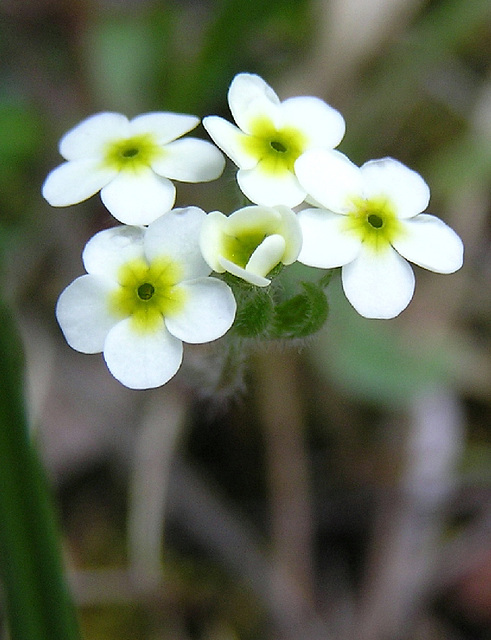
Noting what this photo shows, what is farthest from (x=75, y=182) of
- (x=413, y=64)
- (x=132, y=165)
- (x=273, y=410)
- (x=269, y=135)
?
(x=413, y=64)

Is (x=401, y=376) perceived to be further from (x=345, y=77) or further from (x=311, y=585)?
(x=345, y=77)

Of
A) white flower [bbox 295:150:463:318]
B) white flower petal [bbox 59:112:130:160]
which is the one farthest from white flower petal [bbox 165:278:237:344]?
white flower petal [bbox 59:112:130:160]

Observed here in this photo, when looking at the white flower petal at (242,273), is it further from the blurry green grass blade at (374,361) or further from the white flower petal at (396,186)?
the blurry green grass blade at (374,361)

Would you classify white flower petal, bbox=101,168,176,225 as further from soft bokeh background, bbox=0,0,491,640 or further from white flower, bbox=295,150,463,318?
soft bokeh background, bbox=0,0,491,640

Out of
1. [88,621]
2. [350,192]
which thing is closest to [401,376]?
[88,621]

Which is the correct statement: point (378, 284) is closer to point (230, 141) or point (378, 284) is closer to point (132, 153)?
point (230, 141)

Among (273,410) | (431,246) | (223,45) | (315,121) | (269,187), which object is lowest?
(273,410)

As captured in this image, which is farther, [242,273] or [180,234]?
[180,234]
